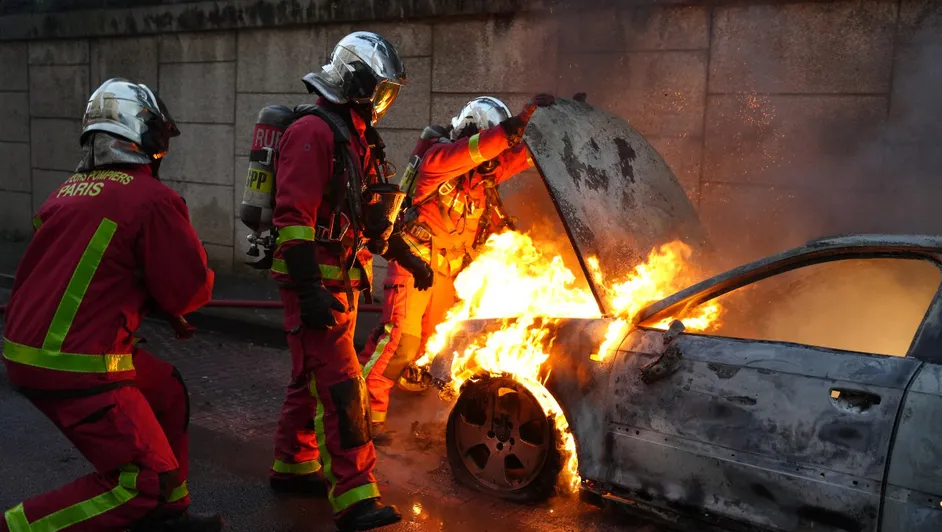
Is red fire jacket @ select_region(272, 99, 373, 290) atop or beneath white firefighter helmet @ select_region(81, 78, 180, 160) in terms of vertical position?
beneath

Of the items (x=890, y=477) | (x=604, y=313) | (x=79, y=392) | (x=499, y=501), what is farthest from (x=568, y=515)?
(x=79, y=392)

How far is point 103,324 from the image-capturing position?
113 inches

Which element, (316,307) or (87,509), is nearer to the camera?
(87,509)

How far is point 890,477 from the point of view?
8.68 ft

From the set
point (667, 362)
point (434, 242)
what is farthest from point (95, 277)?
point (434, 242)

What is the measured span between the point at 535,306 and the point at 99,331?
2.70m

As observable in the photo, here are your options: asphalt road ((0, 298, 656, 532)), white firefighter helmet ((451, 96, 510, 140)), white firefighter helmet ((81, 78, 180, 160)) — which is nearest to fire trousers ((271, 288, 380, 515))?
asphalt road ((0, 298, 656, 532))

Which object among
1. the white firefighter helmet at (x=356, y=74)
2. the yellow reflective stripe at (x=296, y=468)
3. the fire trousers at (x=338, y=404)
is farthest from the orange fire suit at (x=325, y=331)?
the yellow reflective stripe at (x=296, y=468)

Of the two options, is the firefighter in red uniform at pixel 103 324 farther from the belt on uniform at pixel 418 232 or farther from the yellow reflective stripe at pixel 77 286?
the belt on uniform at pixel 418 232

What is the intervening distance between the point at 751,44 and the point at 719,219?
1.40 metres

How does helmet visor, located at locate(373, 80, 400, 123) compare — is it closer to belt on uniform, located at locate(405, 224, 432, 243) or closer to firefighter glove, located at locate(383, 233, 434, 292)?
firefighter glove, located at locate(383, 233, 434, 292)

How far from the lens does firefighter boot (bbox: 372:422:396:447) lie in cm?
487

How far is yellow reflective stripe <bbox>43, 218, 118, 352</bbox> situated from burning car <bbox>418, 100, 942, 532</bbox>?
1.84m

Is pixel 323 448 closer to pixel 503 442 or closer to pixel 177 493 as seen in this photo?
pixel 177 493
